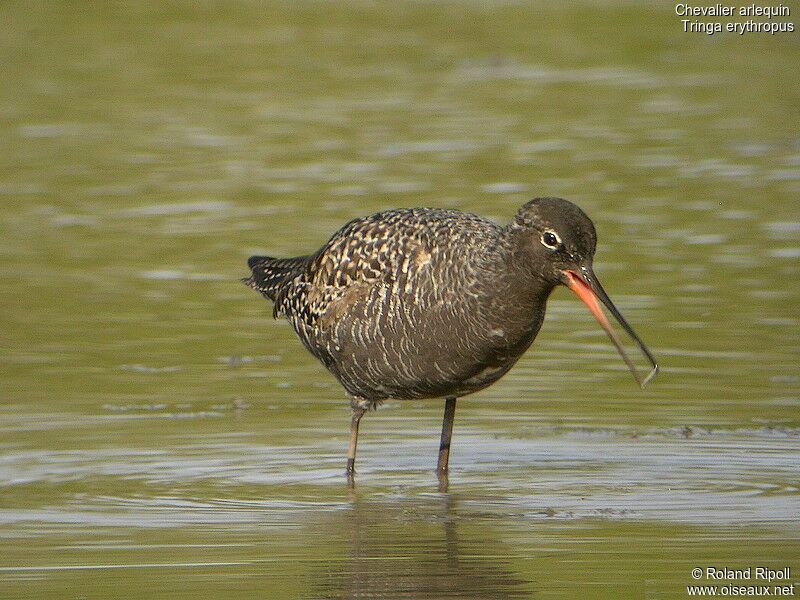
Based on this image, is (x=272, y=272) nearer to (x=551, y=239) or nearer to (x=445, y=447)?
(x=445, y=447)

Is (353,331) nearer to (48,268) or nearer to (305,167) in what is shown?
(48,268)

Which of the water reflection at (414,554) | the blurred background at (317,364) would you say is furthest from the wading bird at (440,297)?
the water reflection at (414,554)

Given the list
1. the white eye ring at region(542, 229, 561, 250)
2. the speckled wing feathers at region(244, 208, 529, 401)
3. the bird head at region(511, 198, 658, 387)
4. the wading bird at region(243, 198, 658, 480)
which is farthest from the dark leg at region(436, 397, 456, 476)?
the white eye ring at region(542, 229, 561, 250)

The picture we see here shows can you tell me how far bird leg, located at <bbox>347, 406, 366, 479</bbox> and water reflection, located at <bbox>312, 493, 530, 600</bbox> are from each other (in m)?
0.47

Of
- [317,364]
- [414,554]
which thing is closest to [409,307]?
[414,554]

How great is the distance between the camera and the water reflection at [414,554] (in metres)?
8.03

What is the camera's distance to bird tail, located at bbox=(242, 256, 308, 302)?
1151 centimetres

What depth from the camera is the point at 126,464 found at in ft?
34.3

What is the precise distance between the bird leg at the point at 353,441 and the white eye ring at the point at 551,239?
5.82ft

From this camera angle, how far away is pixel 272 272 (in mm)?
11875

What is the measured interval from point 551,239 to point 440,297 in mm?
763

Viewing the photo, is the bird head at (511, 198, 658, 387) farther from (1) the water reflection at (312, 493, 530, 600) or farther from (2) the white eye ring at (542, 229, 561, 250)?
(1) the water reflection at (312, 493, 530, 600)

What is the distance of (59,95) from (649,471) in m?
14.2

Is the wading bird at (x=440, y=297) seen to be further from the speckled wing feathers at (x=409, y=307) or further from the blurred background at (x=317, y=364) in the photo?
the blurred background at (x=317, y=364)
